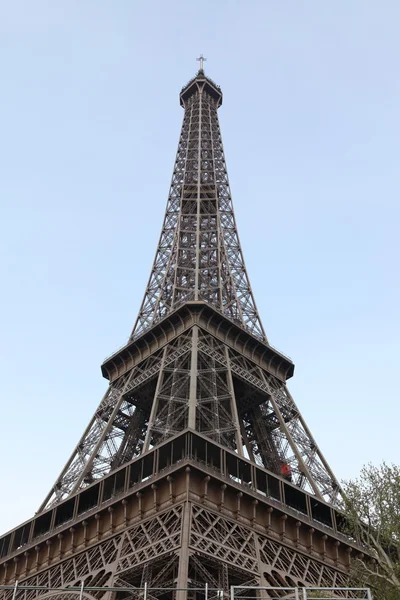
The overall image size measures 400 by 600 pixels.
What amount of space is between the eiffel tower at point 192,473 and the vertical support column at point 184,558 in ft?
0.22

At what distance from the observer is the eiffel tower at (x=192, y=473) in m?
31.5

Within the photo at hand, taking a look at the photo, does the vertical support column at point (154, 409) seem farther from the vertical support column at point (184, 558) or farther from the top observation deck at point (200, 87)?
the top observation deck at point (200, 87)

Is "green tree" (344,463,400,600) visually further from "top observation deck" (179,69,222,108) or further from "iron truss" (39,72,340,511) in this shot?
"top observation deck" (179,69,222,108)

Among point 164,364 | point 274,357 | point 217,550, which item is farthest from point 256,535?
point 274,357

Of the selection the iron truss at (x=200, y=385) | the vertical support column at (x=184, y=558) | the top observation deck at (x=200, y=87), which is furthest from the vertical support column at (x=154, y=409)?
the top observation deck at (x=200, y=87)

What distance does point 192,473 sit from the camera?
32906mm

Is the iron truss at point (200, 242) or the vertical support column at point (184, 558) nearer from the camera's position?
the vertical support column at point (184, 558)

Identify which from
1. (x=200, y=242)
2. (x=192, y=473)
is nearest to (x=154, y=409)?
(x=192, y=473)

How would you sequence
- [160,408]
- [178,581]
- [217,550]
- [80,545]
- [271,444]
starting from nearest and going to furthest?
1. [178,581]
2. [217,550]
3. [80,545]
4. [160,408]
5. [271,444]

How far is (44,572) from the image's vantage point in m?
37.6

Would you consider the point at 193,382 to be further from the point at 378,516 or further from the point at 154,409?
the point at 378,516

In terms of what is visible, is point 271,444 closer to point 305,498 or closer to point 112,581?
point 305,498

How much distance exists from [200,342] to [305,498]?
42.4 ft

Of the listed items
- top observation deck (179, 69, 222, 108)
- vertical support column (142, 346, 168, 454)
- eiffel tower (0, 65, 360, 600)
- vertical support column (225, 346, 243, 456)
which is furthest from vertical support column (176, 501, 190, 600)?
top observation deck (179, 69, 222, 108)
